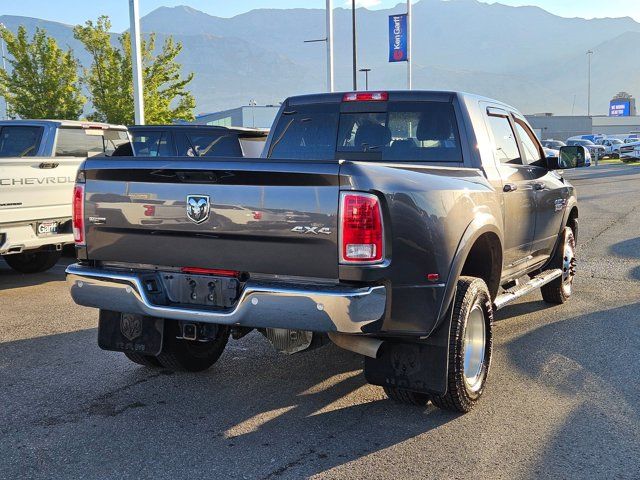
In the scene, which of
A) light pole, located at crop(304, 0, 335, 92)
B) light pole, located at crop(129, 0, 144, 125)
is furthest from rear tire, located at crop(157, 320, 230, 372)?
light pole, located at crop(304, 0, 335, 92)

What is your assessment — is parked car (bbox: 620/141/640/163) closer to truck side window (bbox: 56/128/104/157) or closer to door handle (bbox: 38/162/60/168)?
truck side window (bbox: 56/128/104/157)

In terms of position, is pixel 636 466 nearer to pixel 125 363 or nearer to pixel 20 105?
pixel 125 363

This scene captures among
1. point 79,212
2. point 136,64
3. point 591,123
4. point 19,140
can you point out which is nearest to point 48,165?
point 19,140

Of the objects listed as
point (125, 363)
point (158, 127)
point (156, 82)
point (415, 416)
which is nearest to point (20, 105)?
point (156, 82)

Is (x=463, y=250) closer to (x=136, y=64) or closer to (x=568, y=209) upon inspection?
(x=568, y=209)

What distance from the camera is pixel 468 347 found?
14.5 ft

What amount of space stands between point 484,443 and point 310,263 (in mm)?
1400

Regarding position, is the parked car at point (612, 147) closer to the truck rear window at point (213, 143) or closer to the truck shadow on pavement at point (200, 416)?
the truck rear window at point (213, 143)

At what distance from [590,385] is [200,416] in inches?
102

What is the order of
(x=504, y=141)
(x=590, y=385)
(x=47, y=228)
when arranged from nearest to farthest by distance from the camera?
(x=590, y=385) → (x=504, y=141) → (x=47, y=228)

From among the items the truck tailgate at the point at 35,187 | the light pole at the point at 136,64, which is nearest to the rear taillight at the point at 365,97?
the truck tailgate at the point at 35,187

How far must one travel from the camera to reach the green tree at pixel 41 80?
24516mm

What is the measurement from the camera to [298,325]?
11.7 feet

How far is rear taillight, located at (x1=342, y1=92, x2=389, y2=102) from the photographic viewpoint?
5.18 metres
